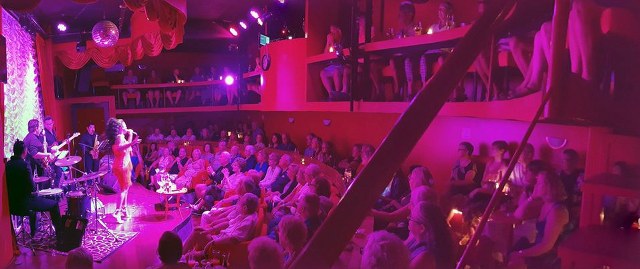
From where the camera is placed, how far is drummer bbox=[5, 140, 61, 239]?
5082mm

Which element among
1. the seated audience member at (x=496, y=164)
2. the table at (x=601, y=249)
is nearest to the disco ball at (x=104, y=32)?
the seated audience member at (x=496, y=164)

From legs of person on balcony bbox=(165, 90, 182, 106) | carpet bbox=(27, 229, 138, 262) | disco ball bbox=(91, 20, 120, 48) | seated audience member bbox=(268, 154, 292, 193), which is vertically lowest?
carpet bbox=(27, 229, 138, 262)

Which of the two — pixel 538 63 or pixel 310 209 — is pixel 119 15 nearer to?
pixel 310 209

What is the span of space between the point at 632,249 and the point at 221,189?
7031 mm

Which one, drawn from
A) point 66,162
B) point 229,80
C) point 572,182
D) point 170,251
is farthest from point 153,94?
point 572,182

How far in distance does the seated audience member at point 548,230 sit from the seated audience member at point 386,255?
2.82 feet

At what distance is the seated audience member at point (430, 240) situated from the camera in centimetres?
240

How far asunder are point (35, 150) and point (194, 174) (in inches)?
108

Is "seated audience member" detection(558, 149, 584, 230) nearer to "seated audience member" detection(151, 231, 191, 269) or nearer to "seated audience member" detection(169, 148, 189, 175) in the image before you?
"seated audience member" detection(151, 231, 191, 269)

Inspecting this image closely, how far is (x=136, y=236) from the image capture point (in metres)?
6.28

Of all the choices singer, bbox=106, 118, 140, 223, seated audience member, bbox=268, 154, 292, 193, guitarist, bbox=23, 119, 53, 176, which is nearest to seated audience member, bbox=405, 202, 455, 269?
seated audience member, bbox=268, 154, 292, 193

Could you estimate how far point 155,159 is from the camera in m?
11.3

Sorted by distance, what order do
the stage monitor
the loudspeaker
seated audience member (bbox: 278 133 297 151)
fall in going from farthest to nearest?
the stage monitor → seated audience member (bbox: 278 133 297 151) → the loudspeaker

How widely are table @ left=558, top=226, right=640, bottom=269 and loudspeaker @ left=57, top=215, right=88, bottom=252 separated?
5.52m
